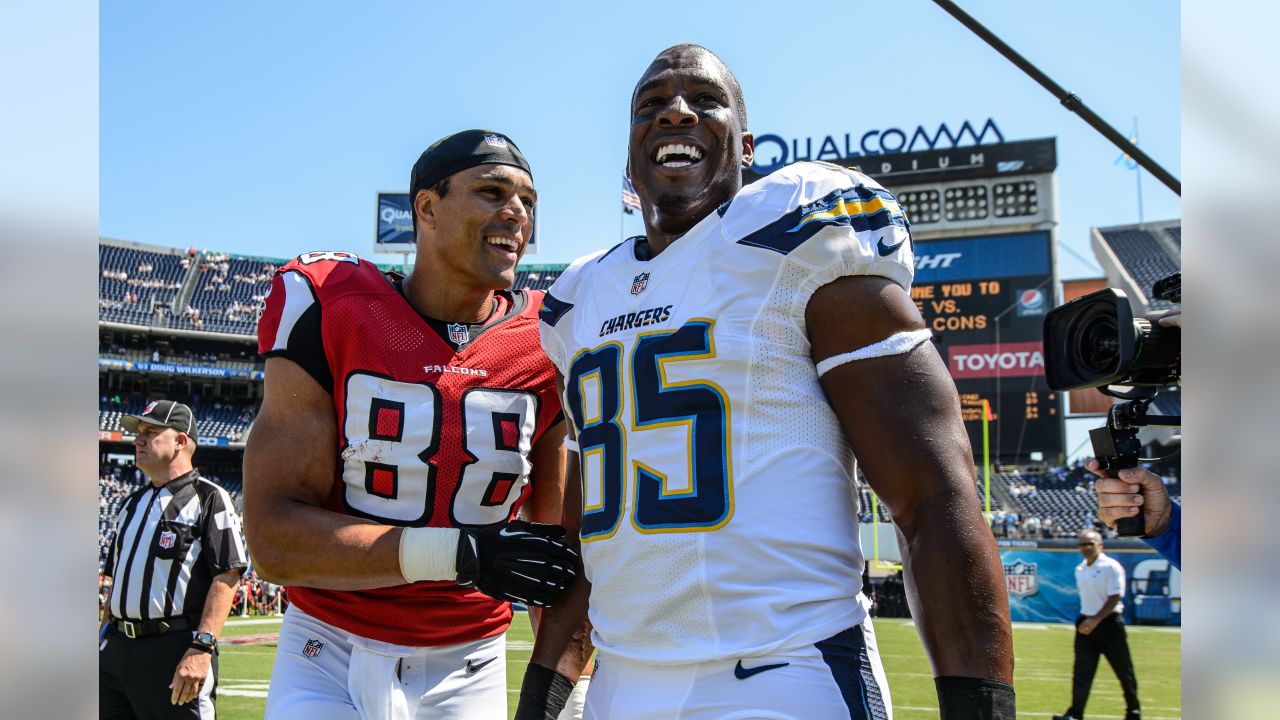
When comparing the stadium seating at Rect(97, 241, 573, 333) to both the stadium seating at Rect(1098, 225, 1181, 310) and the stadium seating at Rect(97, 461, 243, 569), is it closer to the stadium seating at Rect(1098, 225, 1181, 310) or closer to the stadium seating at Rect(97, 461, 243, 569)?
the stadium seating at Rect(97, 461, 243, 569)

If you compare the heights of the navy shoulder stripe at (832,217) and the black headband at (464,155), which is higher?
the black headband at (464,155)

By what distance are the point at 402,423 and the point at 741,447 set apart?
4.24ft

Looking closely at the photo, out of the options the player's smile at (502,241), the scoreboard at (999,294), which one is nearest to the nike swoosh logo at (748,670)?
the player's smile at (502,241)

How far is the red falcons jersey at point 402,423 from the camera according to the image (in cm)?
293

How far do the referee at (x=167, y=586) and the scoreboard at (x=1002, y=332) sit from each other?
833 inches

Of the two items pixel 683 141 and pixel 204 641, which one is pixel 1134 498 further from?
pixel 204 641

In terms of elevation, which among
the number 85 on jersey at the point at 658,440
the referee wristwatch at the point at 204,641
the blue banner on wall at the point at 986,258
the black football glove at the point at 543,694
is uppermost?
the blue banner on wall at the point at 986,258

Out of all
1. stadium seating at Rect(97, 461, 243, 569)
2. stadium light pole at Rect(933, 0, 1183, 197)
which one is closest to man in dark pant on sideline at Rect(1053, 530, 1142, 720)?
stadium light pole at Rect(933, 0, 1183, 197)

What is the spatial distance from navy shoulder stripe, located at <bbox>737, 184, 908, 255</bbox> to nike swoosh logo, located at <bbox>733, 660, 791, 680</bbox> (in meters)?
0.72

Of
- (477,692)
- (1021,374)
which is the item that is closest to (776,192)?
(477,692)

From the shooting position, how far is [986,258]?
26406 millimetres

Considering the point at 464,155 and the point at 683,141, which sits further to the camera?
the point at 464,155

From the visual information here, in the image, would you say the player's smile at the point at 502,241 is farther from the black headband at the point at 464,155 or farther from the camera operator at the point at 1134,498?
the camera operator at the point at 1134,498

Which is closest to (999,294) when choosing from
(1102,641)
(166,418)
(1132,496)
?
(1102,641)
